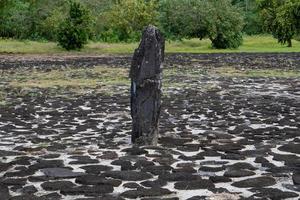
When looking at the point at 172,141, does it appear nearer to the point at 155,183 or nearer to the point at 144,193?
the point at 155,183

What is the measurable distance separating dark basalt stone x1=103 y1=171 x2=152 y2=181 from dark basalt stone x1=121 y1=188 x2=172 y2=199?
1.83ft

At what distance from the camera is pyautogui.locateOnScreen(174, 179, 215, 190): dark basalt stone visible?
284 inches

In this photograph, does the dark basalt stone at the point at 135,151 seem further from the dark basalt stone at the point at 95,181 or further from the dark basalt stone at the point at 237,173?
the dark basalt stone at the point at 237,173

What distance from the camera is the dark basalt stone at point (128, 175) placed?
7.67 metres

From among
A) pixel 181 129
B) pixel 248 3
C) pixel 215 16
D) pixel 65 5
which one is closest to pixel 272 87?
pixel 181 129

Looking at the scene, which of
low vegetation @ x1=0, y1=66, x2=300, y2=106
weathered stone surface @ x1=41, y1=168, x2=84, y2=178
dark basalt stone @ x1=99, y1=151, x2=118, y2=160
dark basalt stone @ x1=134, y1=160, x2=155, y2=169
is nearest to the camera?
weathered stone surface @ x1=41, y1=168, x2=84, y2=178

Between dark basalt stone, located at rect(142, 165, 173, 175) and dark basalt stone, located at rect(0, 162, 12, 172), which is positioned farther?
dark basalt stone, located at rect(0, 162, 12, 172)

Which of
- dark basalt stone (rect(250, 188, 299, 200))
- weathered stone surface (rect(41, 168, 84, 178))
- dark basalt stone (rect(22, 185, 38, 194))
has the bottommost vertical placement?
weathered stone surface (rect(41, 168, 84, 178))

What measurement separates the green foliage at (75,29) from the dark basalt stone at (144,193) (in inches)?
1676

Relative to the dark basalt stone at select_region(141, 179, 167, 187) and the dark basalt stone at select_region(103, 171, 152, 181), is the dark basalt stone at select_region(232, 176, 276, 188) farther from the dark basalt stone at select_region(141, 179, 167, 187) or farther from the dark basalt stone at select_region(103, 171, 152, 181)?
the dark basalt stone at select_region(103, 171, 152, 181)

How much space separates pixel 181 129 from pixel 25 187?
5094mm

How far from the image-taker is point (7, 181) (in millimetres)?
7504

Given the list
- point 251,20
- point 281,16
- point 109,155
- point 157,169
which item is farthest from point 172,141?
point 251,20

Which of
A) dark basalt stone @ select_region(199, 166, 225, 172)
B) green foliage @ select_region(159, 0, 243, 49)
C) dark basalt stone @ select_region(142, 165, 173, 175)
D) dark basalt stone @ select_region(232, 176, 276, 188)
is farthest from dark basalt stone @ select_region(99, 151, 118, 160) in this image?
green foliage @ select_region(159, 0, 243, 49)
